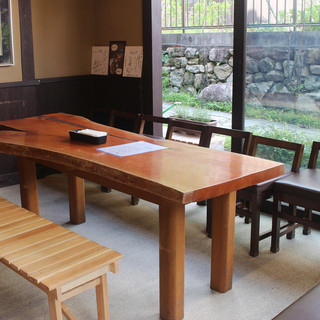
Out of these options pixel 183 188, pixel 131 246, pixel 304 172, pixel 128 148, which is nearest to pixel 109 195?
pixel 131 246

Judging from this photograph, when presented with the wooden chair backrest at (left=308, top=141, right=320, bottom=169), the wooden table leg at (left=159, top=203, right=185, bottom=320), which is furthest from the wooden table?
the wooden chair backrest at (left=308, top=141, right=320, bottom=169)

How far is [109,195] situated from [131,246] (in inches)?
45.0

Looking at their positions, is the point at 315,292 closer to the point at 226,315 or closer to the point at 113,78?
the point at 226,315

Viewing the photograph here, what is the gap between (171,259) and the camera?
7.72ft

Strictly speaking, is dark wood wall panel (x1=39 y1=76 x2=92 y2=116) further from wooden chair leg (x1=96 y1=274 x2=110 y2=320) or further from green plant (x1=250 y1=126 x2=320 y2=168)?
wooden chair leg (x1=96 y1=274 x2=110 y2=320)

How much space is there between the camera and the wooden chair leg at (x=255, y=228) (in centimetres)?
307

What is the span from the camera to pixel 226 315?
8.08 feet

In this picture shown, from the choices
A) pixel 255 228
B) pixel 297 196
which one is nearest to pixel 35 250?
pixel 255 228

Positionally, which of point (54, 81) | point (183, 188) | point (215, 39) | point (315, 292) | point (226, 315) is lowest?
point (226, 315)

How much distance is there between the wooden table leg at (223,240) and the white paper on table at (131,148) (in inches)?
22.1

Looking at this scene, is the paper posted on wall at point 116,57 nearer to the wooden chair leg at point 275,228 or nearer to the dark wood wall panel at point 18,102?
the dark wood wall panel at point 18,102

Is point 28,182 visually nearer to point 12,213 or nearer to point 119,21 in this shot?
point 12,213

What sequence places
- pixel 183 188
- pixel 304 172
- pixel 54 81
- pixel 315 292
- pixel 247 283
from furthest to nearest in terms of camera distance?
pixel 54 81 → pixel 304 172 → pixel 247 283 → pixel 183 188 → pixel 315 292

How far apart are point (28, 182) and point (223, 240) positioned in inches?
64.9
